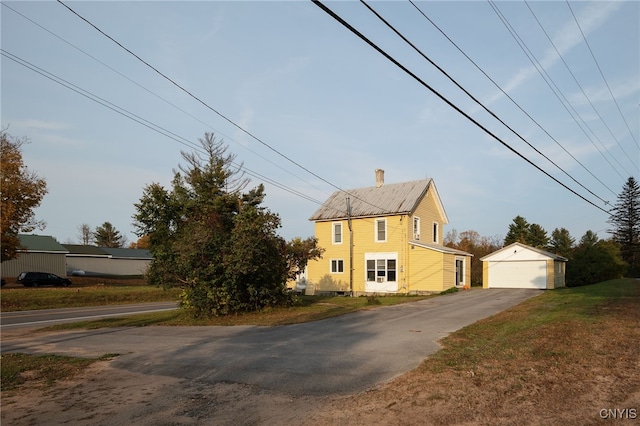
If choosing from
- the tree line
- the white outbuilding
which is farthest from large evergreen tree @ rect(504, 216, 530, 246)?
the white outbuilding

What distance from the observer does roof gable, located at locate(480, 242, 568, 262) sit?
3369 centimetres

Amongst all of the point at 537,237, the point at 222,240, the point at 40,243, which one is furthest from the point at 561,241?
the point at 40,243

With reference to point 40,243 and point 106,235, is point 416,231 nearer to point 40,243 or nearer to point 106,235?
point 40,243

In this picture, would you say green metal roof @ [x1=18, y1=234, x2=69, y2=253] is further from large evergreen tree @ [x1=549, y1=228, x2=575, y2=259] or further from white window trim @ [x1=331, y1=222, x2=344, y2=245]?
large evergreen tree @ [x1=549, y1=228, x2=575, y2=259]

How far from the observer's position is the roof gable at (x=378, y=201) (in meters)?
34.3

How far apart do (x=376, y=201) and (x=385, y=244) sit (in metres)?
4.04

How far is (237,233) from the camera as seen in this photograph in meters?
19.2

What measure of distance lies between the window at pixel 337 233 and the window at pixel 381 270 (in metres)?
3.30

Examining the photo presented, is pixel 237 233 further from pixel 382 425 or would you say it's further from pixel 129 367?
pixel 382 425

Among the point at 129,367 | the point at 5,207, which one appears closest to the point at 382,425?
the point at 129,367

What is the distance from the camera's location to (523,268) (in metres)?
34.3

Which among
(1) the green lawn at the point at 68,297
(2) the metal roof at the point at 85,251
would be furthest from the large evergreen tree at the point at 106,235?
(1) the green lawn at the point at 68,297

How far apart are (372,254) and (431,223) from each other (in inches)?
253

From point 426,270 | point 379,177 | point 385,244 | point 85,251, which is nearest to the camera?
point 426,270
